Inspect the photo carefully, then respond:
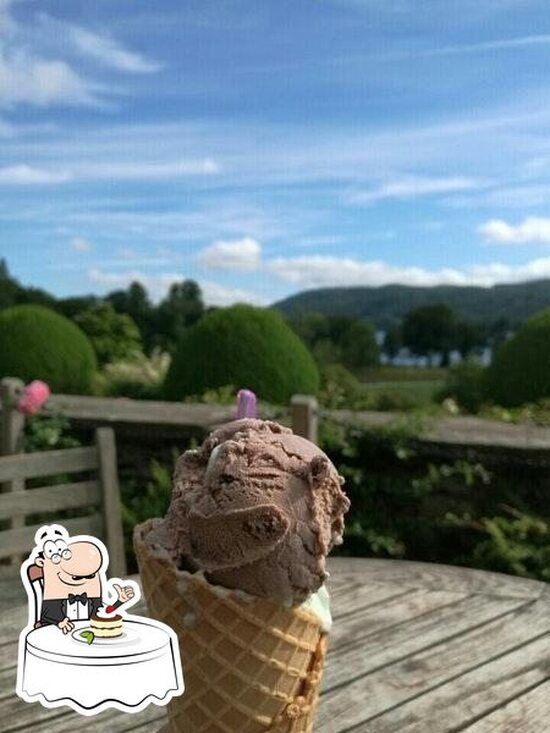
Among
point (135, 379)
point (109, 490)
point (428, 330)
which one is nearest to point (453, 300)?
point (428, 330)

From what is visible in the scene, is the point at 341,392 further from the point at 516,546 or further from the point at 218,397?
the point at 516,546

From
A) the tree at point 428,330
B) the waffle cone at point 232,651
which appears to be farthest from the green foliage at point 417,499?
the tree at point 428,330

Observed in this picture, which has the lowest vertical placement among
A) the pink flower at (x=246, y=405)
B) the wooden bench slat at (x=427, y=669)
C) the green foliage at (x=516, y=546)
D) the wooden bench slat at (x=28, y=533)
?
the green foliage at (x=516, y=546)

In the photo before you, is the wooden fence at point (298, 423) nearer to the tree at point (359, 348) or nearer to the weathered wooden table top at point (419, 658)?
the weathered wooden table top at point (419, 658)

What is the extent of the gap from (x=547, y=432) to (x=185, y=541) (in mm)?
4030

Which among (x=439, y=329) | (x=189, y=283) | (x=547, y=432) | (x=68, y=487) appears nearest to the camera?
(x=68, y=487)

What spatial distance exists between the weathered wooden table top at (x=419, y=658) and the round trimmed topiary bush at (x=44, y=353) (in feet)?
25.7

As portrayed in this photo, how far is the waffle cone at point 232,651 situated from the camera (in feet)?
4.32

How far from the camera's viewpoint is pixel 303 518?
4.30 ft

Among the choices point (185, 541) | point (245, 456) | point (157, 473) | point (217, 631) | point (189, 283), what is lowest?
point (157, 473)

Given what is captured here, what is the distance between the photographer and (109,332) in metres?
13.4

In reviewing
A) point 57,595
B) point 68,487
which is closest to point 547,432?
point 68,487

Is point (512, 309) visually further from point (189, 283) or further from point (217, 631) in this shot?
point (217, 631)

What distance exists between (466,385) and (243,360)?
83.6 inches
